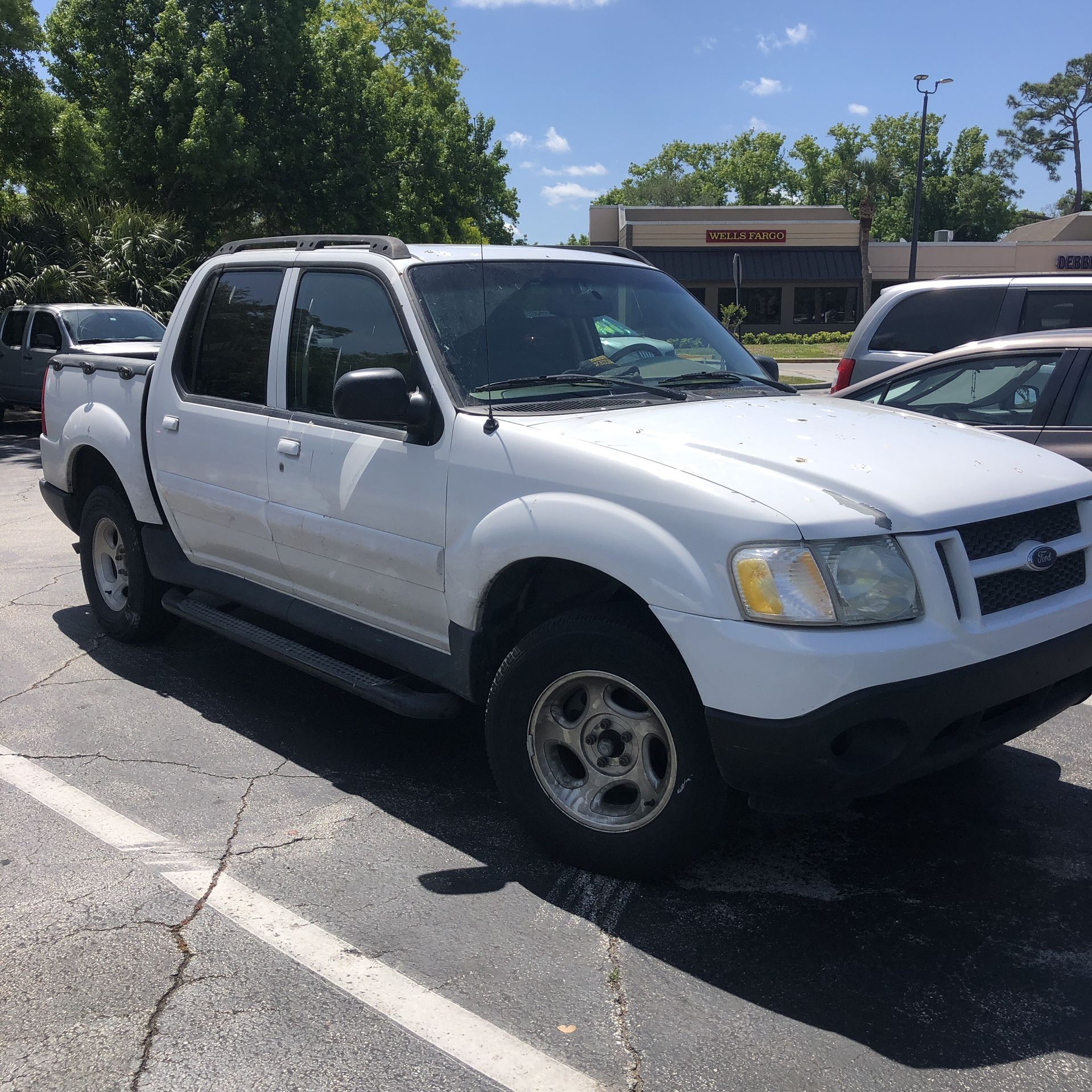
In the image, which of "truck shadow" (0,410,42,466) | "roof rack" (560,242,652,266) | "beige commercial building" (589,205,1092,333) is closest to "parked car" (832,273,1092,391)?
"roof rack" (560,242,652,266)

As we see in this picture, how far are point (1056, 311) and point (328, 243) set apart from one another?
18.1 ft

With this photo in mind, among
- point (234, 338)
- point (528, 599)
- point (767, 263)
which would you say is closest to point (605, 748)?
point (528, 599)

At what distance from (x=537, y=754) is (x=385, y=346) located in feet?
5.37

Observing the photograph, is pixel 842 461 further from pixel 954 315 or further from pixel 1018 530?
pixel 954 315

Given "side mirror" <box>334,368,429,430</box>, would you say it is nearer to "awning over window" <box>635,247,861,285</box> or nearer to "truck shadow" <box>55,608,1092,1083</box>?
"truck shadow" <box>55,608,1092,1083</box>

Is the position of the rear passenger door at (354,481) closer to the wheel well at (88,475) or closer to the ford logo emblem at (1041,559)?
the wheel well at (88,475)

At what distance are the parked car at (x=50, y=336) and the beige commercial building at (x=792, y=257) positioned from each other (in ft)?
109

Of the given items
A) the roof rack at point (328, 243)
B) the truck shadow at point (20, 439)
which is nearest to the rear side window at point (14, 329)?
the truck shadow at point (20, 439)

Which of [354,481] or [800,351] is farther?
[800,351]

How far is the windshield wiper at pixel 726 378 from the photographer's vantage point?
4.21m

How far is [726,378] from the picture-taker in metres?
4.37

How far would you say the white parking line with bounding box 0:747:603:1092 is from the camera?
2.55m

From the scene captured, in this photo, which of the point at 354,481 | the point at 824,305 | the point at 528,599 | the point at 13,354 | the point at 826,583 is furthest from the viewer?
the point at 824,305

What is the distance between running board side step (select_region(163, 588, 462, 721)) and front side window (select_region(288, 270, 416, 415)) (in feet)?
3.23
